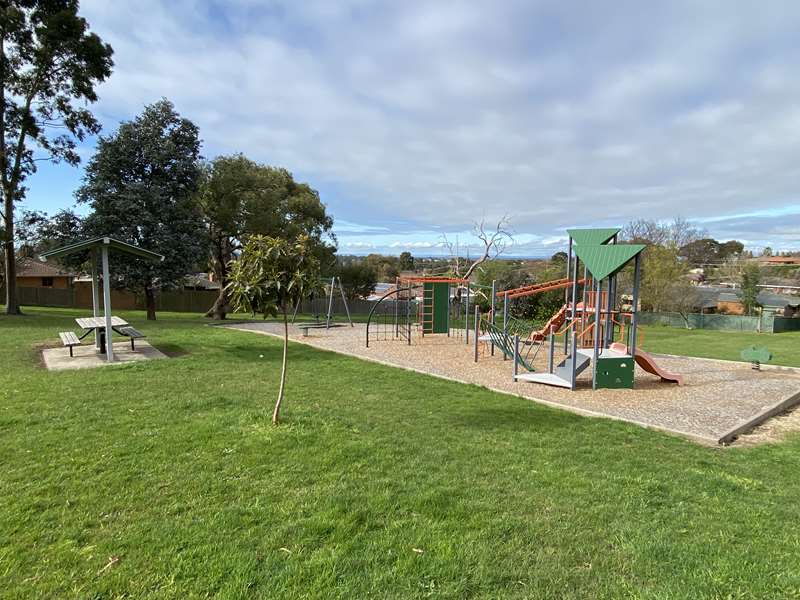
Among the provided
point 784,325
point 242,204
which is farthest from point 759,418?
point 784,325

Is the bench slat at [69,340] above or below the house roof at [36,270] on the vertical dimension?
below

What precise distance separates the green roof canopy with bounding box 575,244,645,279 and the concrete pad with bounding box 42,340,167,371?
Result: 8.74 m

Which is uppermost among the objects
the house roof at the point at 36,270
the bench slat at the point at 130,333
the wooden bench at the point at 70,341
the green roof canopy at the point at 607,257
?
the house roof at the point at 36,270

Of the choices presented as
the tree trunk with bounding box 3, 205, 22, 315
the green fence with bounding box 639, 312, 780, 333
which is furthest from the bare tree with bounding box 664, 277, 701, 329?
the tree trunk with bounding box 3, 205, 22, 315

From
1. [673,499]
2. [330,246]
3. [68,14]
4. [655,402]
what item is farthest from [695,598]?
[330,246]

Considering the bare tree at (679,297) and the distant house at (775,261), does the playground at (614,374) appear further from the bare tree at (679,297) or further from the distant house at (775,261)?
the distant house at (775,261)

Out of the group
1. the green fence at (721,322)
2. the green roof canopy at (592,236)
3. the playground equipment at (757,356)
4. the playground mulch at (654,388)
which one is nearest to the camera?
the playground mulch at (654,388)

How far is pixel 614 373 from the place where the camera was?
845 centimetres

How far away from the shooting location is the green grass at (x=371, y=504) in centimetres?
249

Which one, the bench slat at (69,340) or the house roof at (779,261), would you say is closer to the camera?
the bench slat at (69,340)

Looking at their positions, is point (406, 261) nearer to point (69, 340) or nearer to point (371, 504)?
point (69, 340)

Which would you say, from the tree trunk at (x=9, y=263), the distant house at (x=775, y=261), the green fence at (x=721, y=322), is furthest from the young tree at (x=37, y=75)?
the distant house at (x=775, y=261)

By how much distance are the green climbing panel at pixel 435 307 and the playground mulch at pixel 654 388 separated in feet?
9.60

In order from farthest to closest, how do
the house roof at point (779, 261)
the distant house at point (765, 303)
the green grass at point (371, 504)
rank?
the house roof at point (779, 261) → the distant house at point (765, 303) → the green grass at point (371, 504)
